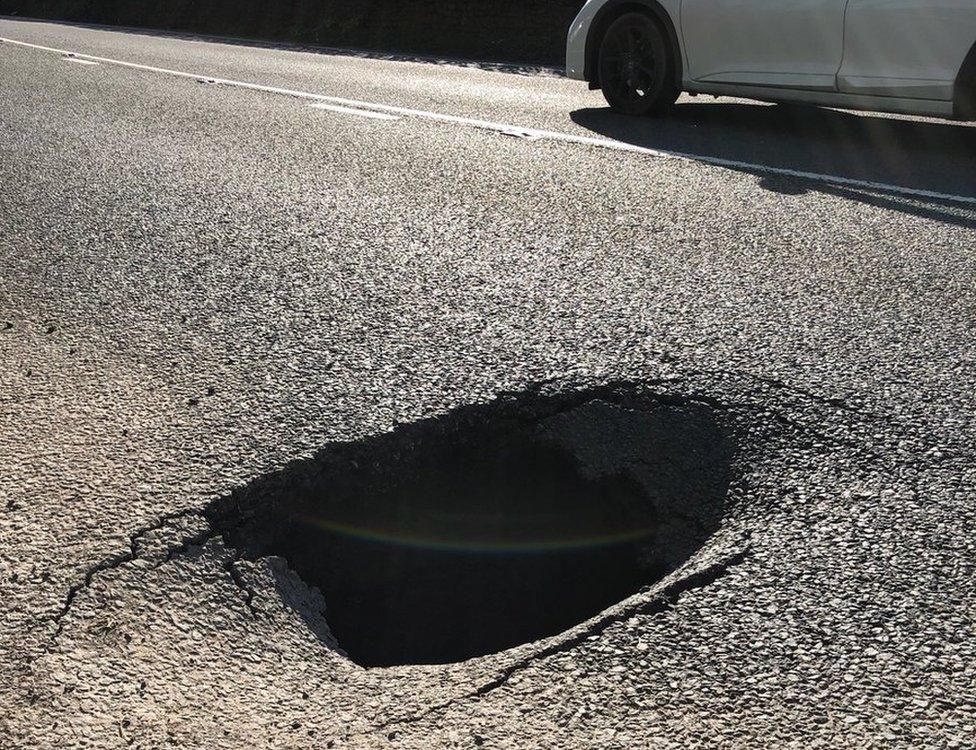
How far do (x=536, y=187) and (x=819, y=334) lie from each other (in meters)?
2.40

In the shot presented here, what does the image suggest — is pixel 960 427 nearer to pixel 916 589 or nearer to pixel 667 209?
pixel 916 589

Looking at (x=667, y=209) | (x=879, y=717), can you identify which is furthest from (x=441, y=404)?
(x=667, y=209)

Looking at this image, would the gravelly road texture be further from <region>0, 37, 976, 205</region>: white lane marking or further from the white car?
the white car

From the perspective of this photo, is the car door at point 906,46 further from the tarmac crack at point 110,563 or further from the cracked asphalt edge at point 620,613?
the tarmac crack at point 110,563

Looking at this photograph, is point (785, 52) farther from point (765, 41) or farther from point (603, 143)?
point (603, 143)

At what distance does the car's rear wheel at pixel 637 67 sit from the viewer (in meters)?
7.76

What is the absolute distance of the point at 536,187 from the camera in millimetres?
5363

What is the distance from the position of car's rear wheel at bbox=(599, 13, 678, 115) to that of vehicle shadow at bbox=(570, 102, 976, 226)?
164 mm

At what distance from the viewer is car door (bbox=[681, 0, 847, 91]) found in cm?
684

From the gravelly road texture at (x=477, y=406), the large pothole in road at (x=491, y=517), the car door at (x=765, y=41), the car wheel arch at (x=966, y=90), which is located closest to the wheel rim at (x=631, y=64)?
the car door at (x=765, y=41)

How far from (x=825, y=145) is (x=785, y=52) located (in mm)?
788

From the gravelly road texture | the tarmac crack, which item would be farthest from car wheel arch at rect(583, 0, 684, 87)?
the tarmac crack

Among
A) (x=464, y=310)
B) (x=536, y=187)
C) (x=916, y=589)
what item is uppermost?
(x=536, y=187)

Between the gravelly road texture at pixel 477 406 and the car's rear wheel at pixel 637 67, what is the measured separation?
1.90 meters
